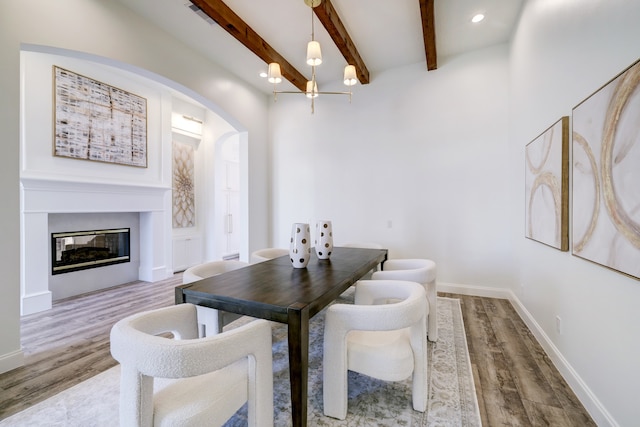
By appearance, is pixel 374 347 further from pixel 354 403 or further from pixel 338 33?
pixel 338 33

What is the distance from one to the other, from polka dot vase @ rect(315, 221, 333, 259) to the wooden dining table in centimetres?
13

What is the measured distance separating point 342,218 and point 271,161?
1.70m

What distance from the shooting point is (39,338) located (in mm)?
2592

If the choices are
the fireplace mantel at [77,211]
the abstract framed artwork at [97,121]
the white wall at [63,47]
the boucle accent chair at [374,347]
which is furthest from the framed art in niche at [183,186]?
the boucle accent chair at [374,347]

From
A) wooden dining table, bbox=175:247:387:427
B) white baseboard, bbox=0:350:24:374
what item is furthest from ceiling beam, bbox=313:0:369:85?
white baseboard, bbox=0:350:24:374

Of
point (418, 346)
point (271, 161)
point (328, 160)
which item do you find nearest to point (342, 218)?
point (328, 160)

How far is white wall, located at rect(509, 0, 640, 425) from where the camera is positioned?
1.35 meters

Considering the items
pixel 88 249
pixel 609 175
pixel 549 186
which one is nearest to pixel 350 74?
pixel 549 186

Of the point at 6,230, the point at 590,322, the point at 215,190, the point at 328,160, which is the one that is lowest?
the point at 590,322

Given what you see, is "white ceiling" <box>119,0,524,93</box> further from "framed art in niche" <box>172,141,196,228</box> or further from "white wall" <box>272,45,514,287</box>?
"framed art in niche" <box>172,141,196,228</box>

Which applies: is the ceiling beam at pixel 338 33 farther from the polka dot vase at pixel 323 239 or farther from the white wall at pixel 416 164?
the polka dot vase at pixel 323 239

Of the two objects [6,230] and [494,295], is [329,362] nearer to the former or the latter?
[6,230]

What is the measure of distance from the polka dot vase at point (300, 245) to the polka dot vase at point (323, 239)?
285 mm

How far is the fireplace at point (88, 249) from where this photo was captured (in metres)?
3.70
